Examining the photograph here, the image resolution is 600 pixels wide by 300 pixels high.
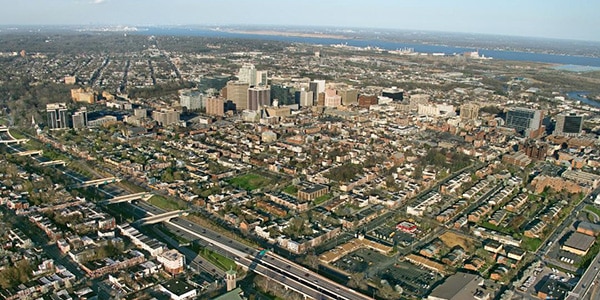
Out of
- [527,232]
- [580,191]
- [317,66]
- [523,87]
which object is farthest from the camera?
[317,66]

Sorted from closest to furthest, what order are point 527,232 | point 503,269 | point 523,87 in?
point 503,269, point 527,232, point 523,87

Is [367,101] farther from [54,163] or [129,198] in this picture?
[129,198]

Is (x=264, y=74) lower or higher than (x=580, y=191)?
higher

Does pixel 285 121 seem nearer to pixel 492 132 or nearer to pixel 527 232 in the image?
pixel 492 132

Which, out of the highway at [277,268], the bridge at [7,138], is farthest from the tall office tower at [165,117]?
the highway at [277,268]

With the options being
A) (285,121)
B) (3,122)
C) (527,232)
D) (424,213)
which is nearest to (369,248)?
(424,213)

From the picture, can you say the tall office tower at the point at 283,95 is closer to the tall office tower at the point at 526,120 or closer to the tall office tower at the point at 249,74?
the tall office tower at the point at 249,74
